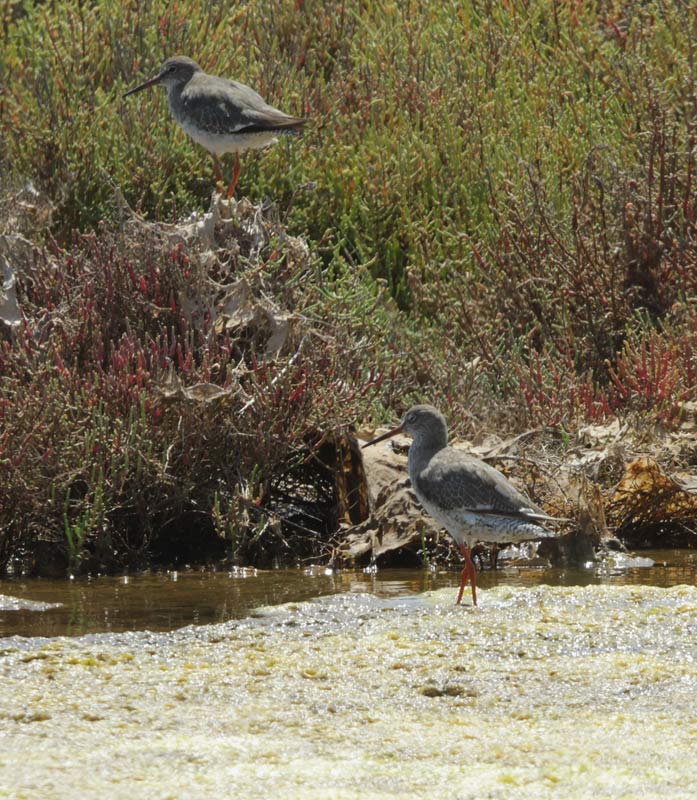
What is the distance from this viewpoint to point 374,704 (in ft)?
17.2

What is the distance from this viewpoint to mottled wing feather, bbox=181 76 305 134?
34.2ft

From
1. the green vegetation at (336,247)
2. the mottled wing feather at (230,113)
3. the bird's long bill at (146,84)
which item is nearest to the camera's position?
the green vegetation at (336,247)

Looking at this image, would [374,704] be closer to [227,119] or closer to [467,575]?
[467,575]

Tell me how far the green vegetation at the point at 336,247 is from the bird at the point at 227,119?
1.97ft

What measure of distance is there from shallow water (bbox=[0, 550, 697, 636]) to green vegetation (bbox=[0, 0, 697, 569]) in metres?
0.37

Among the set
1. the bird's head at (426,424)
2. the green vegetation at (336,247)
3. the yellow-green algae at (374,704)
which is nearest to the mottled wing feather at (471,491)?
the bird's head at (426,424)

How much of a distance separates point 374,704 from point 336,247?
5297 millimetres

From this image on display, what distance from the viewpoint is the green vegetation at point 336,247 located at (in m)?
8.38

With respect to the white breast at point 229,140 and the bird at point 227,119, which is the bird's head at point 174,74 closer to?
the bird at point 227,119

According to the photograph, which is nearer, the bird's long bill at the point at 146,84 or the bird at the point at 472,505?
the bird at the point at 472,505

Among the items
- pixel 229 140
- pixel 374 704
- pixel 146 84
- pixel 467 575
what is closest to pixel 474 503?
pixel 467 575

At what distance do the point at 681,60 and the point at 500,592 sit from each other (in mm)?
6456

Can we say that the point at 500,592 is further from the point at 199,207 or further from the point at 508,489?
the point at 199,207

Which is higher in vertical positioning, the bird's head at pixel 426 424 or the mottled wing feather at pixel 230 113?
the mottled wing feather at pixel 230 113
